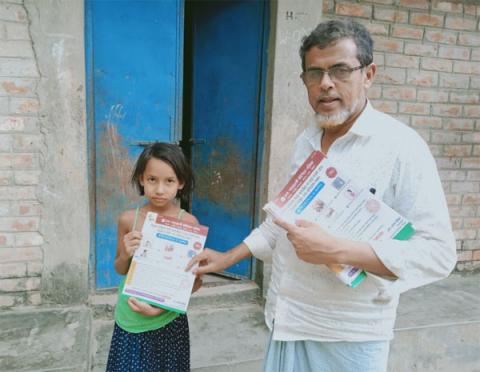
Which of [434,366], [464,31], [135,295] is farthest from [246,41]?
[434,366]

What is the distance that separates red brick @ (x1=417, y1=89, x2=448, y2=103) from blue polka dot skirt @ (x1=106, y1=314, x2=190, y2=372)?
283cm

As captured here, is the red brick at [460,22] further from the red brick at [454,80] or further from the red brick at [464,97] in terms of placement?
the red brick at [464,97]

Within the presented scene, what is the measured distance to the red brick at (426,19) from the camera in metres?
3.50

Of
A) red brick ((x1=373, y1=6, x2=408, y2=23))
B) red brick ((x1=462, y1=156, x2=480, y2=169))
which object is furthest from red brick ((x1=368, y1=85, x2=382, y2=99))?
red brick ((x1=462, y1=156, x2=480, y2=169))

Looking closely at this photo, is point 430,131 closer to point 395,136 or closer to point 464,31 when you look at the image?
point 464,31

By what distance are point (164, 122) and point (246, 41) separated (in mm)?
944

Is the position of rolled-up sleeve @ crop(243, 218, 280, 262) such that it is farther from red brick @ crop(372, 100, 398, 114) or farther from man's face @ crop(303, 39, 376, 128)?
red brick @ crop(372, 100, 398, 114)

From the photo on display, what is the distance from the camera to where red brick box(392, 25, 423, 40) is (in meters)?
3.47

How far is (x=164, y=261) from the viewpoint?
5.38 ft

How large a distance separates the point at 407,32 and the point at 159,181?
273 cm

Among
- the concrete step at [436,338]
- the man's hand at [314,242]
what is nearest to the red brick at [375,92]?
the concrete step at [436,338]

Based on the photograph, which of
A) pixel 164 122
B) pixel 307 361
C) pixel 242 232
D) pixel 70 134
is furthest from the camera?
pixel 242 232

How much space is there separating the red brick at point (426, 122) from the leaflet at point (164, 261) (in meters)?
2.70

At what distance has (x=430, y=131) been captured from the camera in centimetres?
371
